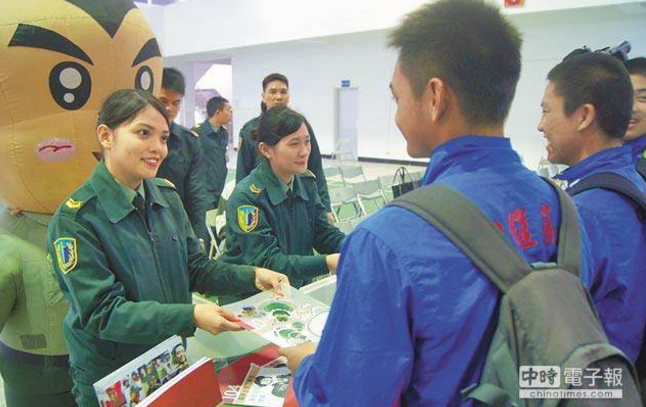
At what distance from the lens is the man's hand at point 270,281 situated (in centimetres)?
162

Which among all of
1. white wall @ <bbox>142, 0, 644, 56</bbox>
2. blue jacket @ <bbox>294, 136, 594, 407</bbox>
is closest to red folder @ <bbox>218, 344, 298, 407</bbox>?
blue jacket @ <bbox>294, 136, 594, 407</bbox>

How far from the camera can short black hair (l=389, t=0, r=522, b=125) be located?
0.80m

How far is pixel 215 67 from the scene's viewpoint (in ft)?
63.6

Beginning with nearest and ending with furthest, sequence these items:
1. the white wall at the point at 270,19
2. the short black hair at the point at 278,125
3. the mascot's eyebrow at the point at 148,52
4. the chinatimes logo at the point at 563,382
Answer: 1. the chinatimes logo at the point at 563,382
2. the mascot's eyebrow at the point at 148,52
3. the short black hair at the point at 278,125
4. the white wall at the point at 270,19

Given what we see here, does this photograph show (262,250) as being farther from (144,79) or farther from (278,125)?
(144,79)

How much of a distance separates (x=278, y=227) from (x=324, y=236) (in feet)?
0.90

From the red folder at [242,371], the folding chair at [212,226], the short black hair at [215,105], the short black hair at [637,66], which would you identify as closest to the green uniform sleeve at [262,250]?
the red folder at [242,371]

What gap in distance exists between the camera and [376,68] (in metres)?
12.3

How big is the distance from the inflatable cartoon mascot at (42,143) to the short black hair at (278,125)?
0.61 meters

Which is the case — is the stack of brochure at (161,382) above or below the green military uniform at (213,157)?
below

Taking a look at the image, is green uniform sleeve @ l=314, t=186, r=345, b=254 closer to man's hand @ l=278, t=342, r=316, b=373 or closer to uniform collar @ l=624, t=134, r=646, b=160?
man's hand @ l=278, t=342, r=316, b=373

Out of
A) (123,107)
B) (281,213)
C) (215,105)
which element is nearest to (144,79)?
(123,107)

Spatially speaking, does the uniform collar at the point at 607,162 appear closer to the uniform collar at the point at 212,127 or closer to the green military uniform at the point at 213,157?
the green military uniform at the point at 213,157

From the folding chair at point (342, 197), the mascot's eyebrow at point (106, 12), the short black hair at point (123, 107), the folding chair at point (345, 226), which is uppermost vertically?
the mascot's eyebrow at point (106, 12)
